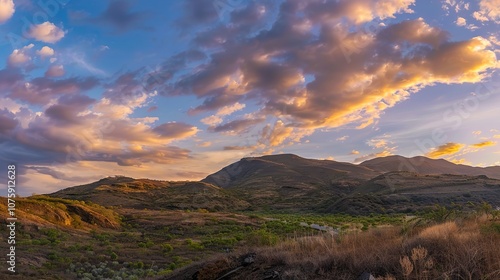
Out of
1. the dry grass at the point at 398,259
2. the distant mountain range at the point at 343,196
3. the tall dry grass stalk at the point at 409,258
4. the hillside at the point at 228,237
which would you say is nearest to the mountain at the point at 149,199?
the distant mountain range at the point at 343,196

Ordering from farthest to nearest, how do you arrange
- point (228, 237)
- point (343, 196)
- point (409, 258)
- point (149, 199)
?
point (149, 199), point (343, 196), point (228, 237), point (409, 258)

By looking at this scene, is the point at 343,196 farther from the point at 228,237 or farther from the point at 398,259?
the point at 398,259

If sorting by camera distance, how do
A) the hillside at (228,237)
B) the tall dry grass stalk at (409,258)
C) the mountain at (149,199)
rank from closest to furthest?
the tall dry grass stalk at (409,258)
the hillside at (228,237)
the mountain at (149,199)

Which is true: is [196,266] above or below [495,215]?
below

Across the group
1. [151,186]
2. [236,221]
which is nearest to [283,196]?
[151,186]

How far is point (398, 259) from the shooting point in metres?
7.85

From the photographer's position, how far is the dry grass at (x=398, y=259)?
7.13m

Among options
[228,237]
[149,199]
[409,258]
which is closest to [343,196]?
[149,199]

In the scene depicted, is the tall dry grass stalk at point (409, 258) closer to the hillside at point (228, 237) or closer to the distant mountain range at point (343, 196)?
the hillside at point (228, 237)

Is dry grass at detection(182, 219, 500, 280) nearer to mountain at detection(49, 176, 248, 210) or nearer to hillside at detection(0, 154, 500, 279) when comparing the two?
hillside at detection(0, 154, 500, 279)

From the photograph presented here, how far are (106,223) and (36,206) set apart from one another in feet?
25.8

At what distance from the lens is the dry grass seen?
23.4 ft

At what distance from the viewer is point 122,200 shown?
321 feet

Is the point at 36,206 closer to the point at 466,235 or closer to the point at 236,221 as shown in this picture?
the point at 236,221
